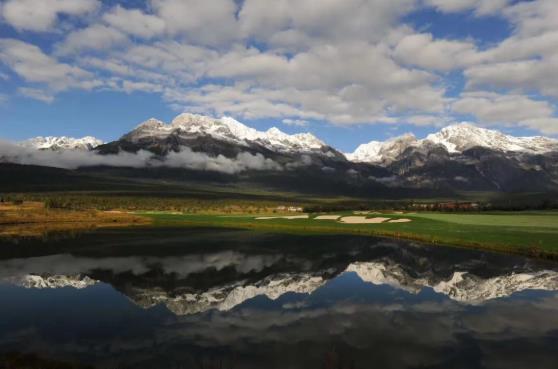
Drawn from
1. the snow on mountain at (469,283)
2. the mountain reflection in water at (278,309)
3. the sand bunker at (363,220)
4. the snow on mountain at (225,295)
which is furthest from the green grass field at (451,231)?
the snow on mountain at (225,295)

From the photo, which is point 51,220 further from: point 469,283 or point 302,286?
point 469,283

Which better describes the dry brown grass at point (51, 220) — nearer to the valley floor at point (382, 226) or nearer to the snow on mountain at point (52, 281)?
the valley floor at point (382, 226)

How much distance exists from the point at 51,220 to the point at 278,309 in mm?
102728

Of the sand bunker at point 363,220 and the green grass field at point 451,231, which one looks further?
the sand bunker at point 363,220

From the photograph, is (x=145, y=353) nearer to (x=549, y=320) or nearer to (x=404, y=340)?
(x=404, y=340)

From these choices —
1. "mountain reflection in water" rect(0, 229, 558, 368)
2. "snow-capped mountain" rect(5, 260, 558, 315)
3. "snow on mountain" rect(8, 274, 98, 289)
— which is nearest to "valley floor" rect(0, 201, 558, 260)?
"mountain reflection in water" rect(0, 229, 558, 368)

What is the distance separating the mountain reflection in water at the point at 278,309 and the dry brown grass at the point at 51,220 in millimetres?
36322

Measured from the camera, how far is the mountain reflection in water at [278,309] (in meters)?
24.3

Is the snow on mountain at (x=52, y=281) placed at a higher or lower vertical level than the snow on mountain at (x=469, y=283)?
lower

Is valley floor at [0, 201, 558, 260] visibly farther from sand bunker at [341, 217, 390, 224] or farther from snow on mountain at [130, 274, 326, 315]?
snow on mountain at [130, 274, 326, 315]

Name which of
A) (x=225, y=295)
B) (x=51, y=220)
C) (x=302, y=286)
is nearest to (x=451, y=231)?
(x=302, y=286)

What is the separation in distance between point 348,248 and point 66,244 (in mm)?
45926

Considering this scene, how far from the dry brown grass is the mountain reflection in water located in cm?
3632

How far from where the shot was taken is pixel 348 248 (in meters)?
72.9
